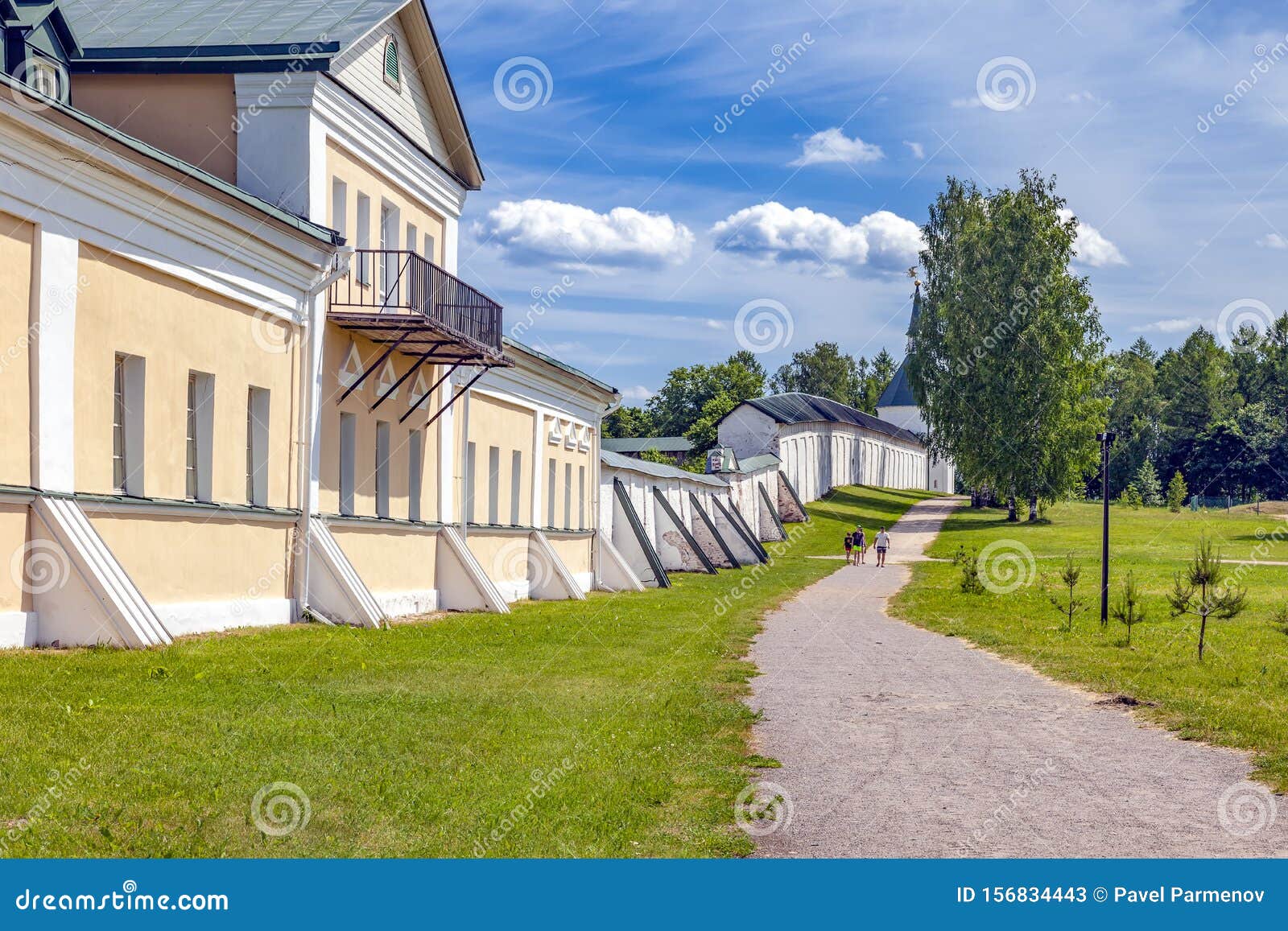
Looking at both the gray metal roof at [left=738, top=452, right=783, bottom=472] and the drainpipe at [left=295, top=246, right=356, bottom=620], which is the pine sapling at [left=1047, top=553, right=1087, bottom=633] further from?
the gray metal roof at [left=738, top=452, right=783, bottom=472]

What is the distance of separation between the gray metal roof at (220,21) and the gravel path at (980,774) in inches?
447

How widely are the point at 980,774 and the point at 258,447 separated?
1147cm

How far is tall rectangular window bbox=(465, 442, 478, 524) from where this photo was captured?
25062mm

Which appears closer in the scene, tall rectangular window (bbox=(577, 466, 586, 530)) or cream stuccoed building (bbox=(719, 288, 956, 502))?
tall rectangular window (bbox=(577, 466, 586, 530))

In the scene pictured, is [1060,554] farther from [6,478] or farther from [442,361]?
[6,478]

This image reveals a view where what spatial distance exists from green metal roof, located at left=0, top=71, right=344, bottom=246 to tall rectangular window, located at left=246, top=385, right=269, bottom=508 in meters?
2.26

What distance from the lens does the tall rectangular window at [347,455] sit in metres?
19.3

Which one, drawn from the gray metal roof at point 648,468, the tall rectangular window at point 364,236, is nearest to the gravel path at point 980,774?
the tall rectangular window at point 364,236

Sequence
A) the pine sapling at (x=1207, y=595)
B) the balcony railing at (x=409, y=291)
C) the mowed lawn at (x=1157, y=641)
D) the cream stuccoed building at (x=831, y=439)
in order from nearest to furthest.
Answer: the mowed lawn at (x=1157, y=641), the pine sapling at (x=1207, y=595), the balcony railing at (x=409, y=291), the cream stuccoed building at (x=831, y=439)

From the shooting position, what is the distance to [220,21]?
1880 centimetres

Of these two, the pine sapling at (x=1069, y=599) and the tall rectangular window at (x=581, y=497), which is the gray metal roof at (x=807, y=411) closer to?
the tall rectangular window at (x=581, y=497)

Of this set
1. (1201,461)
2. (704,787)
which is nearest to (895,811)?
(704,787)

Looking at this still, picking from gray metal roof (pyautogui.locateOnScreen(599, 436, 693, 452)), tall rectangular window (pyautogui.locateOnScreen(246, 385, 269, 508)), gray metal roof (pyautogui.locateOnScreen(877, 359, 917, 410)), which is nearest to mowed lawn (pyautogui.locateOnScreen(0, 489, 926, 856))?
tall rectangular window (pyautogui.locateOnScreen(246, 385, 269, 508))

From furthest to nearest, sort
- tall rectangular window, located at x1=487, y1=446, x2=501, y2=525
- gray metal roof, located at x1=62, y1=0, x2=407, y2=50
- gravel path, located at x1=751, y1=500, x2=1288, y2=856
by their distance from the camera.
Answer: tall rectangular window, located at x1=487, y1=446, x2=501, y2=525 < gray metal roof, located at x1=62, y1=0, x2=407, y2=50 < gravel path, located at x1=751, y1=500, x2=1288, y2=856
